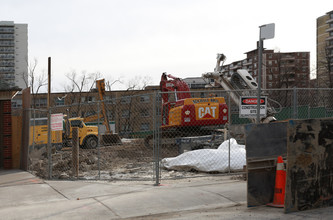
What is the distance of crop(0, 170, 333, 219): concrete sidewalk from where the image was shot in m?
6.52

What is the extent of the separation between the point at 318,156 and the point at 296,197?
0.87 m

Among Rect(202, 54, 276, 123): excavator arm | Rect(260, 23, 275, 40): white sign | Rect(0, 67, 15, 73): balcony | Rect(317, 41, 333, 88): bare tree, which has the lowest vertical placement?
Rect(202, 54, 276, 123): excavator arm

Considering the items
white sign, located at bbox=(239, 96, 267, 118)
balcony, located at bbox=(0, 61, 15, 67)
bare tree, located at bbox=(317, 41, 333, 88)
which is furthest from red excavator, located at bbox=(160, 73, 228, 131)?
balcony, located at bbox=(0, 61, 15, 67)

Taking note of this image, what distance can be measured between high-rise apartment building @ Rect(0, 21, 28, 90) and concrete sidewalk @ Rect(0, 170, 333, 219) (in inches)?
4881

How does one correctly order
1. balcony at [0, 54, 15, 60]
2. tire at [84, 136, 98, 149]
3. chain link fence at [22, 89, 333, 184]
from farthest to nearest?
balcony at [0, 54, 15, 60] < tire at [84, 136, 98, 149] < chain link fence at [22, 89, 333, 184]

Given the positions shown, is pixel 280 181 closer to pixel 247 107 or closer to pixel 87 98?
pixel 247 107

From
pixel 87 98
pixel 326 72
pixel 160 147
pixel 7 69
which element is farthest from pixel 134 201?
pixel 7 69

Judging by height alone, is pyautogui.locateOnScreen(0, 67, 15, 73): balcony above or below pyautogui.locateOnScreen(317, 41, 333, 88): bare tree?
above

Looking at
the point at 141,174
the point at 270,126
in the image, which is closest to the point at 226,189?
the point at 270,126

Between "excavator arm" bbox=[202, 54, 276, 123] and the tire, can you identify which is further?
the tire

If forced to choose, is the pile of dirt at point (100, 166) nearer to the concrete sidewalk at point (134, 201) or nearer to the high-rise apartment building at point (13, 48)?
the concrete sidewalk at point (134, 201)

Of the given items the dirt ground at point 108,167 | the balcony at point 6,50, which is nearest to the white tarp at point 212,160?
the dirt ground at point 108,167

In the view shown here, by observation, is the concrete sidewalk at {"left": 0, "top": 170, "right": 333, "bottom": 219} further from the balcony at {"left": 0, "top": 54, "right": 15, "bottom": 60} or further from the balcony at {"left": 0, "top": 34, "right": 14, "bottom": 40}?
the balcony at {"left": 0, "top": 34, "right": 14, "bottom": 40}

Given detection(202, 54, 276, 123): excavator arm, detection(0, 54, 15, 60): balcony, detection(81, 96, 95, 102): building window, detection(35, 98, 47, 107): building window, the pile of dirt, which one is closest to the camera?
the pile of dirt
